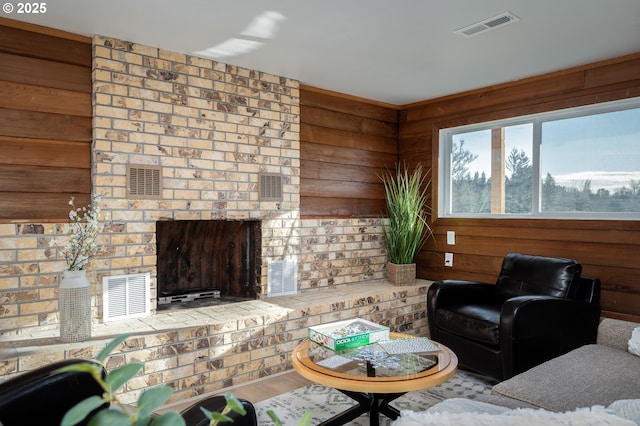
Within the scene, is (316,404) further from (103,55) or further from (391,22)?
(103,55)

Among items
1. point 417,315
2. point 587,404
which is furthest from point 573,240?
point 587,404

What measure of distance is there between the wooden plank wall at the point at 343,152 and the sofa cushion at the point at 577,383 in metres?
2.63

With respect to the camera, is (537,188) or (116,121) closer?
(116,121)

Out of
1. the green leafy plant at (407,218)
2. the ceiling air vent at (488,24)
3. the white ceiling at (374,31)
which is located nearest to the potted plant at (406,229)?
the green leafy plant at (407,218)

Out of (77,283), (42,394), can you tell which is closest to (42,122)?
(77,283)

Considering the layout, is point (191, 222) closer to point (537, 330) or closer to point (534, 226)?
point (537, 330)

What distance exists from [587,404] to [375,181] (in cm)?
340

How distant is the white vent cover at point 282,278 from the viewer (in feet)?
12.8

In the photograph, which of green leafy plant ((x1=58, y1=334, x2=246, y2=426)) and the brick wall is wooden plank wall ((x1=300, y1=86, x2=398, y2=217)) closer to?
the brick wall

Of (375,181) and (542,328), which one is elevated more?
(375,181)

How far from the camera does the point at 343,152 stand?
15.1ft

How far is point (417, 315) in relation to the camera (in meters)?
4.33

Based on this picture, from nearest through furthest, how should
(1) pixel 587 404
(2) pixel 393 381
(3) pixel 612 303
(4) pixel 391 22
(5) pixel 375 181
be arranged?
1. (1) pixel 587 404
2. (2) pixel 393 381
3. (4) pixel 391 22
4. (3) pixel 612 303
5. (5) pixel 375 181

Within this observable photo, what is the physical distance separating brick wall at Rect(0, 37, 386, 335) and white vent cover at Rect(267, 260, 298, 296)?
2.5 inches
